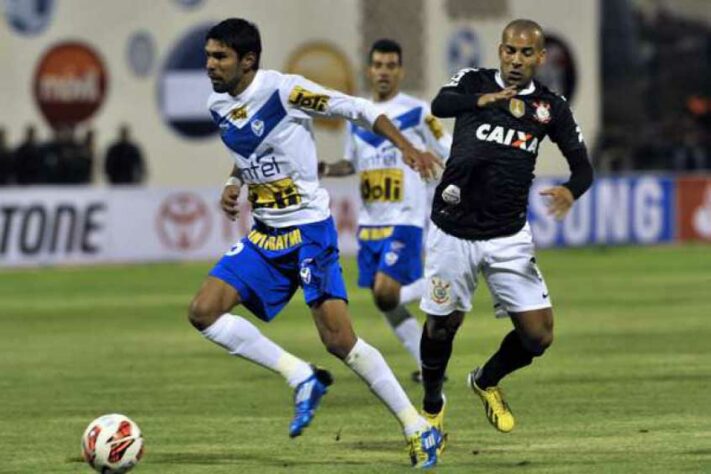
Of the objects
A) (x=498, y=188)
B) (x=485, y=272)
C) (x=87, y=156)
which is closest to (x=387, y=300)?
(x=485, y=272)

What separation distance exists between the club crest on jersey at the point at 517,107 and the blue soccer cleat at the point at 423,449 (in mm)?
1946

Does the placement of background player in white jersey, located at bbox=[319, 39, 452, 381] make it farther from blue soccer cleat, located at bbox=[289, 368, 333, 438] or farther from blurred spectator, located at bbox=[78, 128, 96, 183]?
blurred spectator, located at bbox=[78, 128, 96, 183]

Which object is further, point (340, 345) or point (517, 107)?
point (517, 107)

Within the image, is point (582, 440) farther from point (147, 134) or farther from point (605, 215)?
point (147, 134)

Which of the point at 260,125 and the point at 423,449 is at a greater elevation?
the point at 260,125

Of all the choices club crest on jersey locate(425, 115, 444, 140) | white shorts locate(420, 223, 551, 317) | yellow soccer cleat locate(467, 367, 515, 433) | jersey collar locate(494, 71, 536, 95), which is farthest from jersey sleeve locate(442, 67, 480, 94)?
club crest on jersey locate(425, 115, 444, 140)

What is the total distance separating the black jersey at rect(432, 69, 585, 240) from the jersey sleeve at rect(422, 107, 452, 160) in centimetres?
352

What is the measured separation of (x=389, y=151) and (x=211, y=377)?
7.70ft

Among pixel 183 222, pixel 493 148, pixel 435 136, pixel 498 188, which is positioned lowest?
pixel 183 222

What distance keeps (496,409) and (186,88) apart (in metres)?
28.2

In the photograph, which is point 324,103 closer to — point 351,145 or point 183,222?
point 351,145

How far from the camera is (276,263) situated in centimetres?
1132

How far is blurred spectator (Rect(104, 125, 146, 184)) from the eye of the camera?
3606 centimetres

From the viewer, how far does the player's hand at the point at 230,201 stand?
11.2 metres
